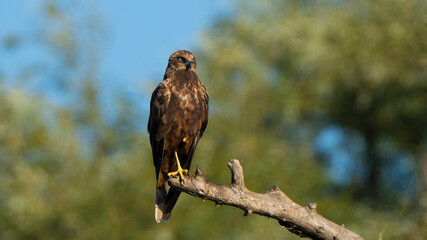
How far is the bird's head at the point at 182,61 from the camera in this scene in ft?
21.0

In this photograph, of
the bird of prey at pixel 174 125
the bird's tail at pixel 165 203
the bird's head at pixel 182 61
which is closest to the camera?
the bird of prey at pixel 174 125

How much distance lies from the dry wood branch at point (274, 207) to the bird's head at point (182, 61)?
187 centimetres

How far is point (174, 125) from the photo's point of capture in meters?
5.91

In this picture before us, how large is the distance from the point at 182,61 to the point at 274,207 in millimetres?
2188

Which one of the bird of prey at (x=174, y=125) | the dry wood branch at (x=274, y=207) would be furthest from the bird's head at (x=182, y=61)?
the dry wood branch at (x=274, y=207)

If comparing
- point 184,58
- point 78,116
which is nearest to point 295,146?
point 78,116

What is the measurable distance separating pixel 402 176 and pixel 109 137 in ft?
22.4

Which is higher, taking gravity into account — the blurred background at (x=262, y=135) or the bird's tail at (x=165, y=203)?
the blurred background at (x=262, y=135)

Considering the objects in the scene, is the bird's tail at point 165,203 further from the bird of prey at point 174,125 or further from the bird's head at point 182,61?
the bird's head at point 182,61

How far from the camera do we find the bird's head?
640cm

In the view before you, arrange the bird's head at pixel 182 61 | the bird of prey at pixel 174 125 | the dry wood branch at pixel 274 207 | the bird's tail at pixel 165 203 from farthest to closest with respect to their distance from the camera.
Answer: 1. the bird's head at pixel 182 61
2. the bird's tail at pixel 165 203
3. the bird of prey at pixel 174 125
4. the dry wood branch at pixel 274 207

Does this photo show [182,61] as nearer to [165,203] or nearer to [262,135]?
[165,203]

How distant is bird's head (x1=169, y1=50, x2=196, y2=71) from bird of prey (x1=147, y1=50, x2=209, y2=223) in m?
0.10

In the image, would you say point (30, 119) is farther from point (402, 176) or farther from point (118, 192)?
point (402, 176)
